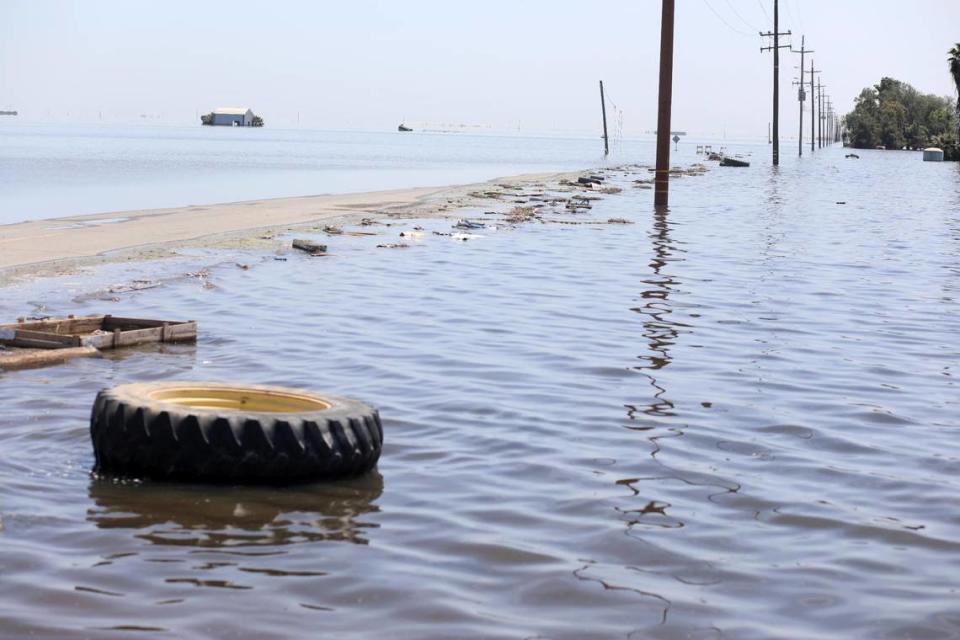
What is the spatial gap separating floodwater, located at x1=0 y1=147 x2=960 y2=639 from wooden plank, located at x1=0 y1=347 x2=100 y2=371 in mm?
253

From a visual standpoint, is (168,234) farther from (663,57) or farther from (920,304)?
(920,304)

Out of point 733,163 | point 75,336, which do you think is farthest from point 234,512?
point 733,163

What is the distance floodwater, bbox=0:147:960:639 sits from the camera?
5367mm

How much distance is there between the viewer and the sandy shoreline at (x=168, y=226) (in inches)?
809

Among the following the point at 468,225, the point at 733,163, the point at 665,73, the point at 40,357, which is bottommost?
the point at 40,357

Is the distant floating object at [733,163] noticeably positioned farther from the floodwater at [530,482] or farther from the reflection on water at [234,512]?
the reflection on water at [234,512]

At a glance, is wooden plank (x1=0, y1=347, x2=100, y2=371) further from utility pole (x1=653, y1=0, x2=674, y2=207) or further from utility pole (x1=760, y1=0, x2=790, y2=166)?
utility pole (x1=760, y1=0, x2=790, y2=166)

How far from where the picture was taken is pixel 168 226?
2795 cm

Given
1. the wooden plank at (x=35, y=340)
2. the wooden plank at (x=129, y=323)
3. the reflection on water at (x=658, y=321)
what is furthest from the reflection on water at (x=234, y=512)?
the wooden plank at (x=129, y=323)

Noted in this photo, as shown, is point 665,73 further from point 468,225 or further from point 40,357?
point 40,357

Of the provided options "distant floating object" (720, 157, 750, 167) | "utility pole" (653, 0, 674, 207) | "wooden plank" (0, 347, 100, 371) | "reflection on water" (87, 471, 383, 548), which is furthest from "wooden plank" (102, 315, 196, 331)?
"distant floating object" (720, 157, 750, 167)

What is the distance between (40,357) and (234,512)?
494 cm

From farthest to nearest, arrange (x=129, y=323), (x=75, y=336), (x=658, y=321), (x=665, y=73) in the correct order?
(x=665, y=73) < (x=658, y=321) < (x=129, y=323) < (x=75, y=336)

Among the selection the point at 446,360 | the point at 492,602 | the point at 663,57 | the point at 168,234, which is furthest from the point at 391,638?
the point at 663,57
